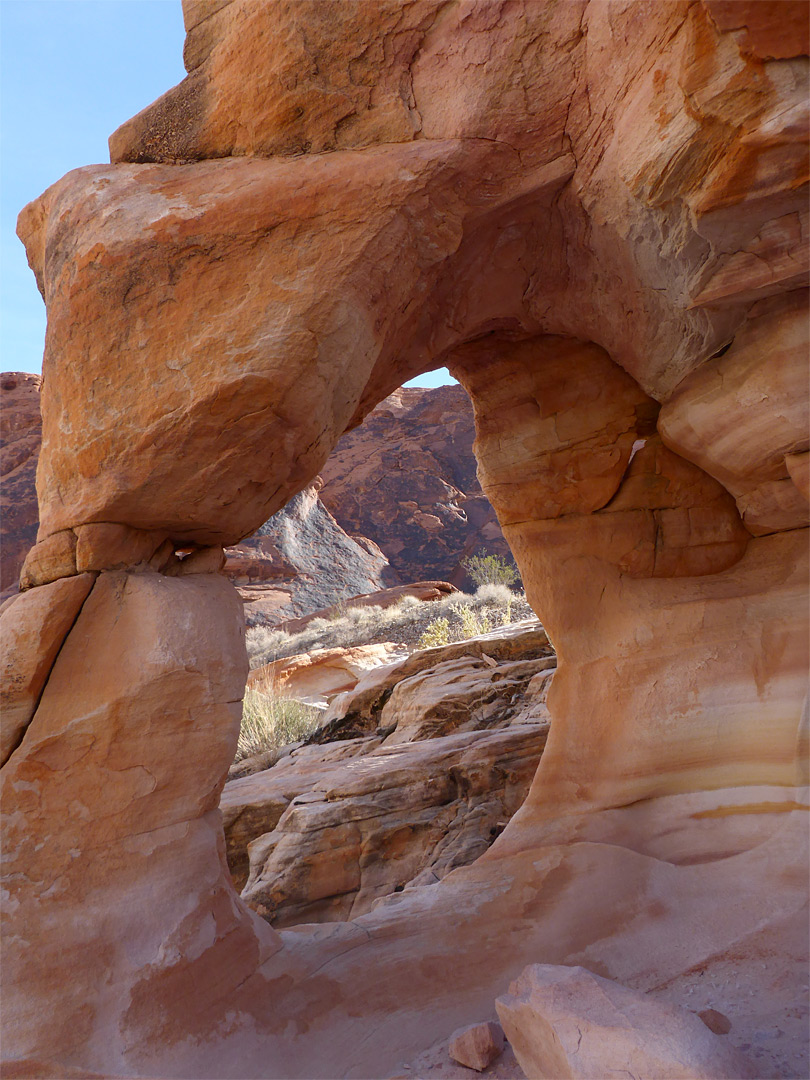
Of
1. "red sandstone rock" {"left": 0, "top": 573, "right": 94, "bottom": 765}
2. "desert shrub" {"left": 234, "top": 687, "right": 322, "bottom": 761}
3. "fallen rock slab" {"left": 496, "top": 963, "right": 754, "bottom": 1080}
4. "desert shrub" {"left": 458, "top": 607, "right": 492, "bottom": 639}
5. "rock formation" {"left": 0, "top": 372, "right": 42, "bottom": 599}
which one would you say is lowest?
"desert shrub" {"left": 458, "top": 607, "right": 492, "bottom": 639}

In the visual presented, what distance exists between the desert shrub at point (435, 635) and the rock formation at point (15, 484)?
15.1 meters

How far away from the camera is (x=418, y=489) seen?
3238cm

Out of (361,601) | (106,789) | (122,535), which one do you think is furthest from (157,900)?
(361,601)

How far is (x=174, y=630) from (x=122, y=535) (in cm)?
46

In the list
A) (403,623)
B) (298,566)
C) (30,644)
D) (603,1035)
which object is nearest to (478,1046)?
(603,1035)

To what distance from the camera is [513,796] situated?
5.73m

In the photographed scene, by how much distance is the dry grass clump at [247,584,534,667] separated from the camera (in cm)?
1424

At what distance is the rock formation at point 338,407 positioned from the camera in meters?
2.70

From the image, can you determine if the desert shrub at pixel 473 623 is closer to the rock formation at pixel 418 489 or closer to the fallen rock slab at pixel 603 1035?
the fallen rock slab at pixel 603 1035

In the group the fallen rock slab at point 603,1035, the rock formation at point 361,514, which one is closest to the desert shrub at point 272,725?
the fallen rock slab at point 603,1035

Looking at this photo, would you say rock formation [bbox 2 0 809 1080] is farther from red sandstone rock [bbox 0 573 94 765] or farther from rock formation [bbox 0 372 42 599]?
rock formation [bbox 0 372 42 599]

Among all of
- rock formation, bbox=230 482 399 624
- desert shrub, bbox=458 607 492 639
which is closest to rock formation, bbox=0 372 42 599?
A: rock formation, bbox=230 482 399 624

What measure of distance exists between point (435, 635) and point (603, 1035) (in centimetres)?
1086

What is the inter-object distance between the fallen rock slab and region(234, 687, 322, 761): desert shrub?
7041mm
